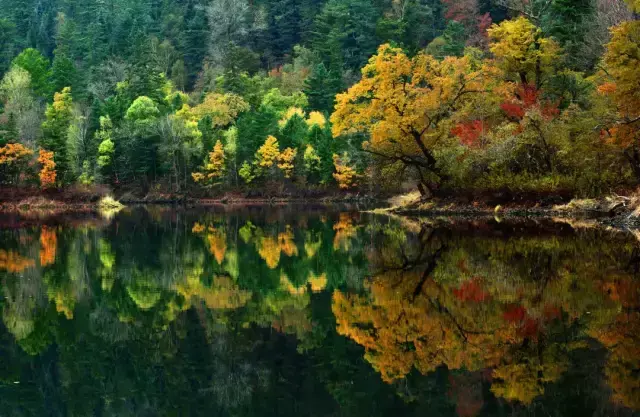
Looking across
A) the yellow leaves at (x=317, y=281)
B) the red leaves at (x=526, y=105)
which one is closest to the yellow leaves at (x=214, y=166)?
the red leaves at (x=526, y=105)

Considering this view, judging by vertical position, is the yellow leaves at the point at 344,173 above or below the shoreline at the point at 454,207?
above

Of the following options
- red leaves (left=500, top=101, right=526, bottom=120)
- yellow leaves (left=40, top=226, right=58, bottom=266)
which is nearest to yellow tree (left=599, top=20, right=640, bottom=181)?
red leaves (left=500, top=101, right=526, bottom=120)

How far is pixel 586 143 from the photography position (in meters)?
37.6

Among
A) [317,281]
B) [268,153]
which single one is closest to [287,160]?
[268,153]

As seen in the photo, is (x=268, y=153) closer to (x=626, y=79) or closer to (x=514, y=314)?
(x=626, y=79)

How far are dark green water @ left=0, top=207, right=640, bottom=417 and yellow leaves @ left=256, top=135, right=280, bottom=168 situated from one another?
5810 centimetres

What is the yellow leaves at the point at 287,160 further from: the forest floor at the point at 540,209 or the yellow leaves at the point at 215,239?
the yellow leaves at the point at 215,239

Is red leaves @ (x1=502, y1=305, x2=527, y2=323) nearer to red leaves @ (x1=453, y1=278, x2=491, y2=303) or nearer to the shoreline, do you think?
red leaves @ (x1=453, y1=278, x2=491, y2=303)

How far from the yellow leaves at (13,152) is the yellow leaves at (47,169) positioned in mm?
1369

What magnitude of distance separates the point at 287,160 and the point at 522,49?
40.6 metres

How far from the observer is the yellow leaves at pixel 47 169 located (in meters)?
76.4

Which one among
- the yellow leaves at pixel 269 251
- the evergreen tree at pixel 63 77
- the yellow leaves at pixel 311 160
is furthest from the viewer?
the evergreen tree at pixel 63 77

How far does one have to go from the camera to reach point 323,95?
96062mm

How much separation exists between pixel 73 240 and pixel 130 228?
8.02 m
